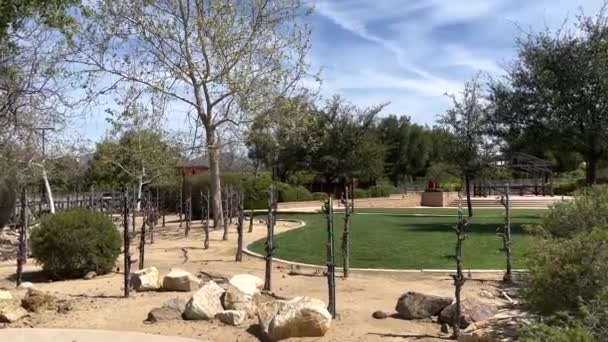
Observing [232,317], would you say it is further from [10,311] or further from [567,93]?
[567,93]

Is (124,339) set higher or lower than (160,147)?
lower

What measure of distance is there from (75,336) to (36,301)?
187 centimetres

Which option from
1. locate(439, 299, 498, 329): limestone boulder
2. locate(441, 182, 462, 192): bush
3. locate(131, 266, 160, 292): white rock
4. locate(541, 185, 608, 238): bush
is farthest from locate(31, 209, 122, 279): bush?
locate(441, 182, 462, 192): bush

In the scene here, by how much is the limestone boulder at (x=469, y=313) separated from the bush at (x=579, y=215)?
160cm

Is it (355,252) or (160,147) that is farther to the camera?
(160,147)

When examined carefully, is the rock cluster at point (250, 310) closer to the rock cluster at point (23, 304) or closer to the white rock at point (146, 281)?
the white rock at point (146, 281)

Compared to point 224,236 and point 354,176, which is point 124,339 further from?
point 354,176

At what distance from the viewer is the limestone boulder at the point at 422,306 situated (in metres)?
9.57

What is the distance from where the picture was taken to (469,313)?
354 inches

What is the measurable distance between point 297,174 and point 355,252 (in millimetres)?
36954

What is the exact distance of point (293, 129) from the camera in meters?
26.6

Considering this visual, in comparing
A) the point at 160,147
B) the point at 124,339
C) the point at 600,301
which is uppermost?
the point at 160,147

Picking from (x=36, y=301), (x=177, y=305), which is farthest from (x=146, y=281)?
(x=177, y=305)

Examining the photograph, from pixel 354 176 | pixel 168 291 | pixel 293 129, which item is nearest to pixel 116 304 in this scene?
pixel 168 291
